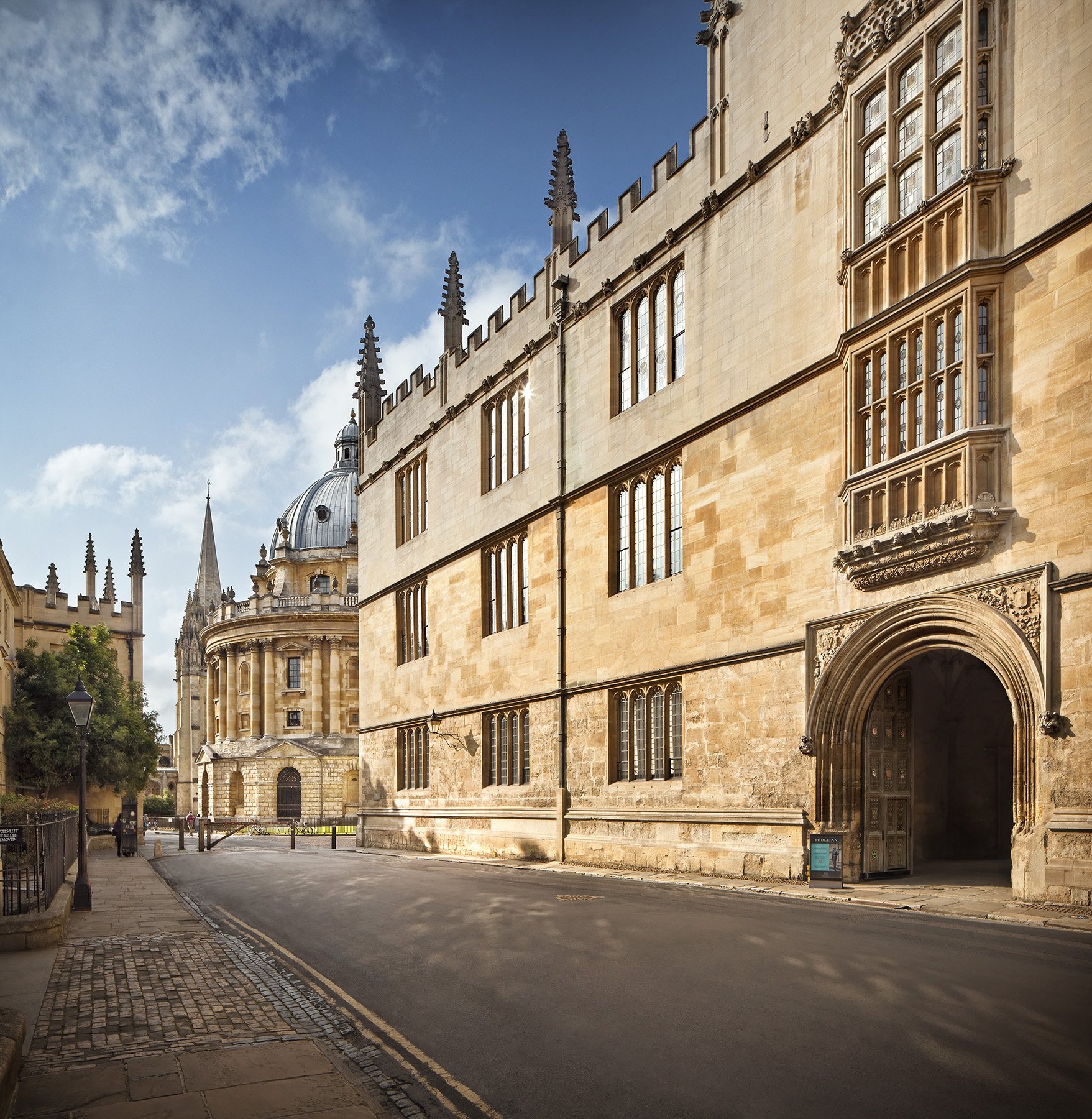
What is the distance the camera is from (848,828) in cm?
1641

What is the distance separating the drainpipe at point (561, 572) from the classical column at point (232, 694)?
54.2 meters

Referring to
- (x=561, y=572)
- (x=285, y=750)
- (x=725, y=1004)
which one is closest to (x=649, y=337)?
(x=561, y=572)

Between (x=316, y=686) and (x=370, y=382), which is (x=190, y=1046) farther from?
(x=316, y=686)

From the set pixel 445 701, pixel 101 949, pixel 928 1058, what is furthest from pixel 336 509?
pixel 928 1058

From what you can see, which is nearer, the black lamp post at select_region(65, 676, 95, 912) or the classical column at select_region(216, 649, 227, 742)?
the black lamp post at select_region(65, 676, 95, 912)

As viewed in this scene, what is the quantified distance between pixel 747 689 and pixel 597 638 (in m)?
5.53

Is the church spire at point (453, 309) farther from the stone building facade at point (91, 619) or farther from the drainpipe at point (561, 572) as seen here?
the stone building facade at point (91, 619)

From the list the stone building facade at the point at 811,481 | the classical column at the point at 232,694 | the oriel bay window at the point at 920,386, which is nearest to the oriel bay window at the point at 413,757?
the stone building facade at the point at 811,481

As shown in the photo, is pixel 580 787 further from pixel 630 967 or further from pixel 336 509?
pixel 336 509

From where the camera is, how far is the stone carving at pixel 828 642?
53.5ft

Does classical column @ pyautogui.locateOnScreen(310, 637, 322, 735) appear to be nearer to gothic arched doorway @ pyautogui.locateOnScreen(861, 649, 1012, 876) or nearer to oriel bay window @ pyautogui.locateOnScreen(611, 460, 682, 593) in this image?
oriel bay window @ pyautogui.locateOnScreen(611, 460, 682, 593)

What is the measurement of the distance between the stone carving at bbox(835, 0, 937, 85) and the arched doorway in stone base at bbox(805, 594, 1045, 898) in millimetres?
8524

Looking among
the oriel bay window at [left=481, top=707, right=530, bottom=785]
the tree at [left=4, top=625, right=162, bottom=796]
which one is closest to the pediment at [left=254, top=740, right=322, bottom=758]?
the tree at [left=4, top=625, right=162, bottom=796]

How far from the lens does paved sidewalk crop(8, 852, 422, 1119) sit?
590 centimetres
